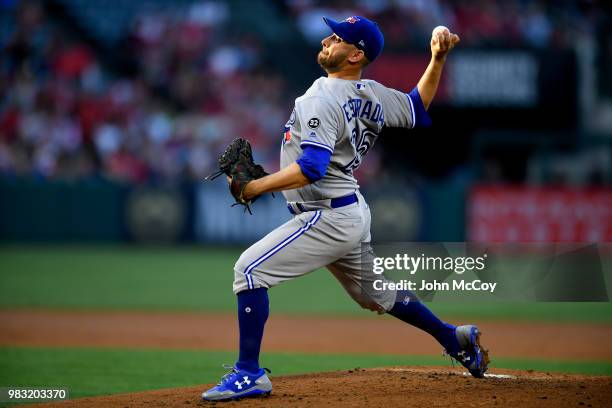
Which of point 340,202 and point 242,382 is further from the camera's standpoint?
point 340,202

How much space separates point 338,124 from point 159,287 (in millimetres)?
8255

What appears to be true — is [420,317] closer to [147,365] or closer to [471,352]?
[471,352]

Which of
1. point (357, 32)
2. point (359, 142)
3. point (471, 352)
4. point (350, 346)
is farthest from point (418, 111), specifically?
point (350, 346)

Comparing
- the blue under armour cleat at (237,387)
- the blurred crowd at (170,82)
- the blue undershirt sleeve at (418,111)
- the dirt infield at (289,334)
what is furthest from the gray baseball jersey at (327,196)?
the blurred crowd at (170,82)

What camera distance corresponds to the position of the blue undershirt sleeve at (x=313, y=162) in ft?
15.6

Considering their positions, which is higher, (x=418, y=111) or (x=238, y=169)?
(x=418, y=111)

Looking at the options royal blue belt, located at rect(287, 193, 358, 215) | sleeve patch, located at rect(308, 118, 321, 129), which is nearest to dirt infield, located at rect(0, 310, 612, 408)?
royal blue belt, located at rect(287, 193, 358, 215)

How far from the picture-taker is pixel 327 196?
5.09 meters

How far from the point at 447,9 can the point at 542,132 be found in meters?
3.38

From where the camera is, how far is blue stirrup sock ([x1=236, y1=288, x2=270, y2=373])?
16.3 feet

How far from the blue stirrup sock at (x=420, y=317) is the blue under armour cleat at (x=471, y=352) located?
0.12ft

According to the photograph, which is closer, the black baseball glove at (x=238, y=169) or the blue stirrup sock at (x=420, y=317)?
the black baseball glove at (x=238, y=169)

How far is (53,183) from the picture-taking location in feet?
54.4

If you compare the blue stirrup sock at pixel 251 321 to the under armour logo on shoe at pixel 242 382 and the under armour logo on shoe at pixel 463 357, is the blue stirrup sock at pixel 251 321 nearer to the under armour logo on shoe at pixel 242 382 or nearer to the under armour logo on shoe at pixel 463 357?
the under armour logo on shoe at pixel 242 382
